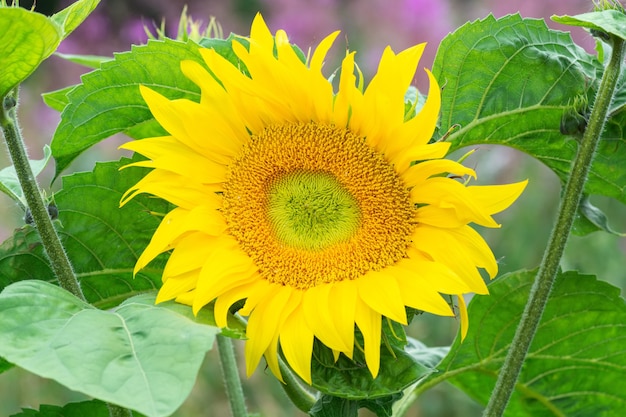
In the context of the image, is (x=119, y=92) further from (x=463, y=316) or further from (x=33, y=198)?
(x=463, y=316)

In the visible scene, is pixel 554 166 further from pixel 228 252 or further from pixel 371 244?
pixel 228 252

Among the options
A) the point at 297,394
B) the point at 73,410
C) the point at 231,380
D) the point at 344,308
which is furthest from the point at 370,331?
the point at 73,410

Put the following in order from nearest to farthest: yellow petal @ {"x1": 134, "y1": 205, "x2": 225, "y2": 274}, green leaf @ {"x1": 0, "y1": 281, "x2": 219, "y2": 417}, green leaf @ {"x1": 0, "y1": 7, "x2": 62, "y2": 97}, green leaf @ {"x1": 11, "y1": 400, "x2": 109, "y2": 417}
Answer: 1. green leaf @ {"x1": 0, "y1": 281, "x2": 219, "y2": 417}
2. green leaf @ {"x1": 0, "y1": 7, "x2": 62, "y2": 97}
3. yellow petal @ {"x1": 134, "y1": 205, "x2": 225, "y2": 274}
4. green leaf @ {"x1": 11, "y1": 400, "x2": 109, "y2": 417}

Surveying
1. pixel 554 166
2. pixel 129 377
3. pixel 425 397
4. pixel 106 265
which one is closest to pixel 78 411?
pixel 106 265

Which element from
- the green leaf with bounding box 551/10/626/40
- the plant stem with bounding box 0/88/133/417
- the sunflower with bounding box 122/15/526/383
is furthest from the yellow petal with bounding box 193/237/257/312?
the green leaf with bounding box 551/10/626/40

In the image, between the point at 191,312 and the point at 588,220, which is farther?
the point at 588,220

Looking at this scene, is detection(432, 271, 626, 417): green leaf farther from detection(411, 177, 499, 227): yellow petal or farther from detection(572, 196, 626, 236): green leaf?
detection(411, 177, 499, 227): yellow petal
